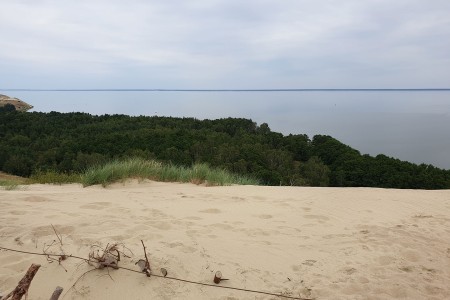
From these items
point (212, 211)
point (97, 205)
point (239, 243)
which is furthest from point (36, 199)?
point (239, 243)

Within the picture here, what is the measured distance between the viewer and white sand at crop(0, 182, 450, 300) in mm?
2975

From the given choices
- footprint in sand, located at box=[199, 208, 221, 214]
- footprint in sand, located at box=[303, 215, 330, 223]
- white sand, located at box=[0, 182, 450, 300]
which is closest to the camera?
white sand, located at box=[0, 182, 450, 300]

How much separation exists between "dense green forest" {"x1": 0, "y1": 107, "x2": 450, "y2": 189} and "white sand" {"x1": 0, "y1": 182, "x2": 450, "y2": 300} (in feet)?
35.2

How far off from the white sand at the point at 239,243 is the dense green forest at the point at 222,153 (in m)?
10.7

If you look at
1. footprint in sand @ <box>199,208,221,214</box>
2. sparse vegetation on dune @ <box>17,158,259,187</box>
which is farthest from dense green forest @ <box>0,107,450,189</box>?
footprint in sand @ <box>199,208,221,214</box>

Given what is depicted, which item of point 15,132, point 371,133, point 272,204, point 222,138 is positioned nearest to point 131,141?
point 222,138

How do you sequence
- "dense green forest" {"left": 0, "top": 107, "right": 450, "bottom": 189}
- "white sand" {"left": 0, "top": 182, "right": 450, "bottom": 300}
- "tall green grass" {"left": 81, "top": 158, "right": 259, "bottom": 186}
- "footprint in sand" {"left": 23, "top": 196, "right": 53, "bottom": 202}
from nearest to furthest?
"white sand" {"left": 0, "top": 182, "right": 450, "bottom": 300} < "footprint in sand" {"left": 23, "top": 196, "right": 53, "bottom": 202} < "tall green grass" {"left": 81, "top": 158, "right": 259, "bottom": 186} < "dense green forest" {"left": 0, "top": 107, "right": 450, "bottom": 189}

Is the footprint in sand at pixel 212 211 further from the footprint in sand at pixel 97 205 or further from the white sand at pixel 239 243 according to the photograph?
the footprint in sand at pixel 97 205

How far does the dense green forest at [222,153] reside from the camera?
23.1m

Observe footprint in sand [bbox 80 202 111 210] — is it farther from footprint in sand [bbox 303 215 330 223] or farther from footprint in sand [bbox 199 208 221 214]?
footprint in sand [bbox 303 215 330 223]

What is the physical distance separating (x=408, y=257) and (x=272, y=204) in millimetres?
2281

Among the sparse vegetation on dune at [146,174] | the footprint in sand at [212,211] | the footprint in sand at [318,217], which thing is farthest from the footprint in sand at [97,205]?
the footprint in sand at [318,217]

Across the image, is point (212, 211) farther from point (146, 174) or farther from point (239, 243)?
point (146, 174)

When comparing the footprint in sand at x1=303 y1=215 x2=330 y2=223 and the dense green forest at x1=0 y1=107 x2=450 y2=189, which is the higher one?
the footprint in sand at x1=303 y1=215 x2=330 y2=223
